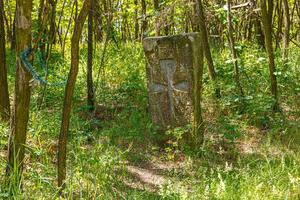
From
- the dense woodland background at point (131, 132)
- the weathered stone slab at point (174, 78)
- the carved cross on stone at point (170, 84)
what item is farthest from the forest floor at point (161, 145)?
the carved cross on stone at point (170, 84)

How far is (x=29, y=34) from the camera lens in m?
2.98

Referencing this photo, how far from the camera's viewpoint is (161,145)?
573 cm

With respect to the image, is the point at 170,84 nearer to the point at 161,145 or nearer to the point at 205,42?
the point at 161,145

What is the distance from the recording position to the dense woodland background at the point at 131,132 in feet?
10.2

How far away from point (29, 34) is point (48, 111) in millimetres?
3699

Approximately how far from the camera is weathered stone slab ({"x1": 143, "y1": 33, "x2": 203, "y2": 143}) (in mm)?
5500

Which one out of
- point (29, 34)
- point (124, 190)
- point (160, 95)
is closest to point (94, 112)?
point (160, 95)

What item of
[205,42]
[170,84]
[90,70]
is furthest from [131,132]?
[205,42]

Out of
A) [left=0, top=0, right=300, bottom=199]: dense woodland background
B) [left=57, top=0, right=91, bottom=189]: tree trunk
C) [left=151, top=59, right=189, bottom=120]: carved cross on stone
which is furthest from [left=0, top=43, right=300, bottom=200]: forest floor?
[left=151, top=59, right=189, bottom=120]: carved cross on stone

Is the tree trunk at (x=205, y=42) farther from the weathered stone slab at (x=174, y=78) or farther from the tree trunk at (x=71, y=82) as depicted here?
the tree trunk at (x=71, y=82)

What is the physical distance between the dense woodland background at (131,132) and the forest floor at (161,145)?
0.02 meters

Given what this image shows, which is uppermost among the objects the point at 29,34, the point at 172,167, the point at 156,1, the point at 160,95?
the point at 156,1

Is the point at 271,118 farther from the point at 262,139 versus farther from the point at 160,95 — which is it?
the point at 160,95

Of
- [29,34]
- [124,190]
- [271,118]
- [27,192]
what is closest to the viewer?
[29,34]
